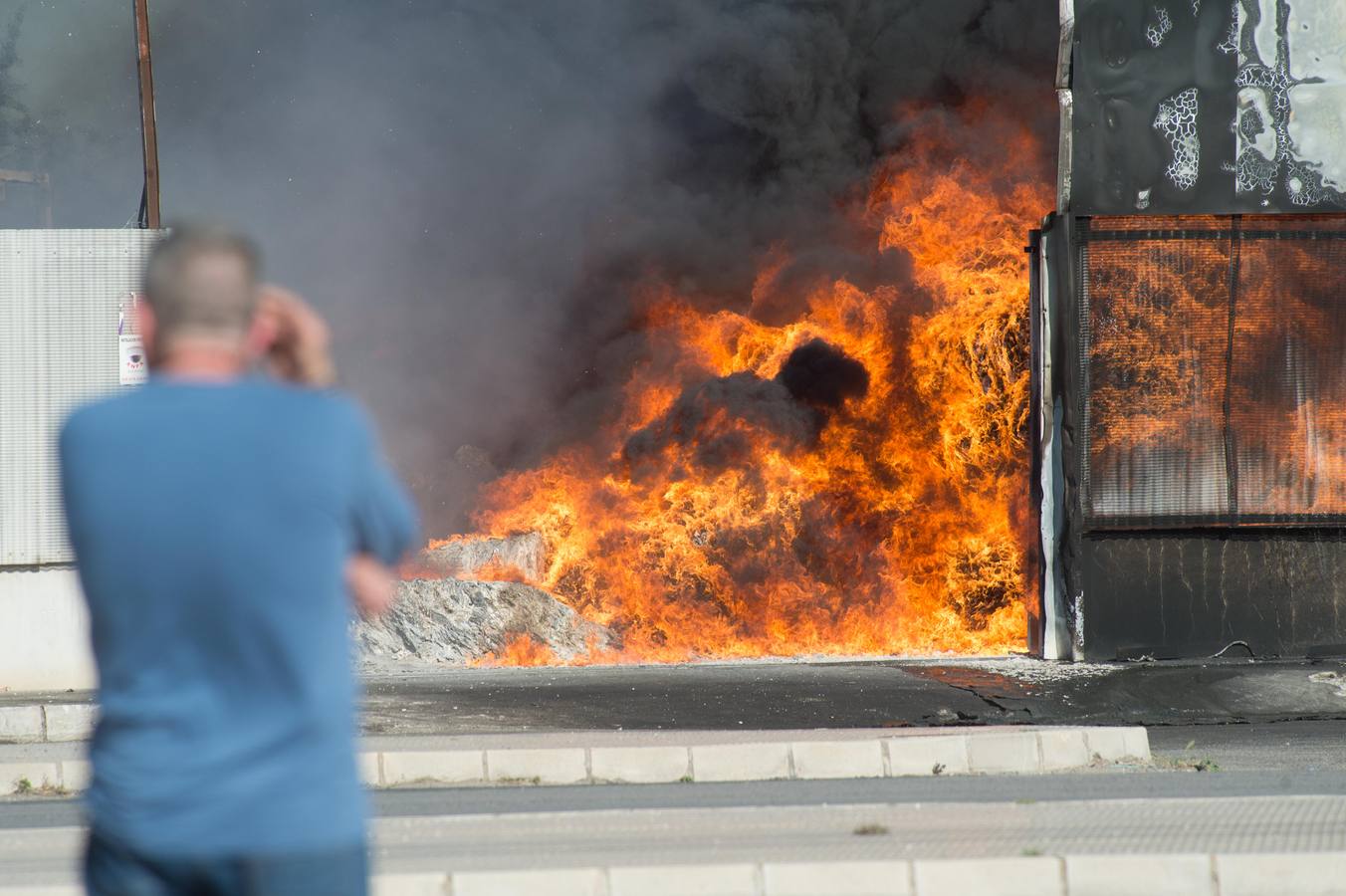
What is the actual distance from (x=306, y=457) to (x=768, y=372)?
1554 centimetres

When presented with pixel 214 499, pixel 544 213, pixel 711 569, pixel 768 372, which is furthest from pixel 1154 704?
pixel 544 213

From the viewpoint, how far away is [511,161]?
2041 centimetres

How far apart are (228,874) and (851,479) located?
47.4 feet

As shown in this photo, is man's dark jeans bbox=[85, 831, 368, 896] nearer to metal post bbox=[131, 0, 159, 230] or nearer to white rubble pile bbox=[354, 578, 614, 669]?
metal post bbox=[131, 0, 159, 230]

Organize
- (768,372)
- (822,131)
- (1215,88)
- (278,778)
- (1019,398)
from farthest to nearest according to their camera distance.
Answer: (822,131) < (768,372) < (1019,398) < (1215,88) < (278,778)

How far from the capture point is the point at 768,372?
1730 centimetres

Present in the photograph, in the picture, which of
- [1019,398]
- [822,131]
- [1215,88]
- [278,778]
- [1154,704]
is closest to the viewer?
[278,778]

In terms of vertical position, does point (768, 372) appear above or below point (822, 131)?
below

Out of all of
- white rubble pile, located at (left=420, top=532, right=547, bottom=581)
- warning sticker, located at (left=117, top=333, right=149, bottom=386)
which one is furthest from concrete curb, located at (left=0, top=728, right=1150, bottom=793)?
white rubble pile, located at (left=420, top=532, right=547, bottom=581)

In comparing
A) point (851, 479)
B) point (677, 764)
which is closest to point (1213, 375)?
point (851, 479)

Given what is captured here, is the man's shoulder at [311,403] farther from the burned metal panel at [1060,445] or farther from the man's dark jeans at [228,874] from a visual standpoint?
the burned metal panel at [1060,445]

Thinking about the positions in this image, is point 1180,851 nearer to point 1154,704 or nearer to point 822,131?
point 1154,704

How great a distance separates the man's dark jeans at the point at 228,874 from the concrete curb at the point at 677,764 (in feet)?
17.9

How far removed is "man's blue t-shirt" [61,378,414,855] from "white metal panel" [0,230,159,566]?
32.5 ft
